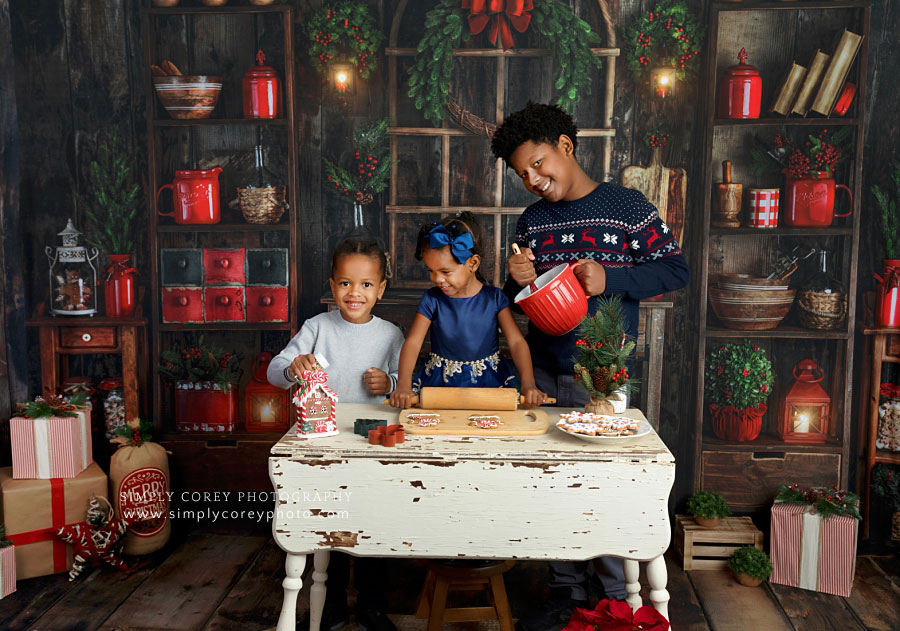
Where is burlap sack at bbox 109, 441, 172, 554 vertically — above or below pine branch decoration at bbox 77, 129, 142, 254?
below

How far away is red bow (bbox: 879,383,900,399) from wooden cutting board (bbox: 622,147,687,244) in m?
1.04

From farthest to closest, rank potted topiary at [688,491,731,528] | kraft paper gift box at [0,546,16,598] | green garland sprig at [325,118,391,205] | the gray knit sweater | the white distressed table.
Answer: green garland sprig at [325,118,391,205] < potted topiary at [688,491,731,528] < kraft paper gift box at [0,546,16,598] < the gray knit sweater < the white distressed table

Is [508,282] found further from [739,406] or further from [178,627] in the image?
[178,627]

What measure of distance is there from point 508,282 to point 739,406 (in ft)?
4.44

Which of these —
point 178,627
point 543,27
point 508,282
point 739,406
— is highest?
point 543,27

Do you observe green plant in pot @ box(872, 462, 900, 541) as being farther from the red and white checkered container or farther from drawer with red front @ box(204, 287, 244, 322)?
drawer with red front @ box(204, 287, 244, 322)

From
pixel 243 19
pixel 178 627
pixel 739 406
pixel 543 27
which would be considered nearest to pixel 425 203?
pixel 543 27

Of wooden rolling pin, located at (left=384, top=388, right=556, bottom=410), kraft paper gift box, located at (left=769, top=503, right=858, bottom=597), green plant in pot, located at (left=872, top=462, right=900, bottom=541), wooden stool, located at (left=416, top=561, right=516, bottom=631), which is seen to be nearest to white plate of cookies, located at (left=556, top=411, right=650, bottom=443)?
wooden rolling pin, located at (left=384, top=388, right=556, bottom=410)

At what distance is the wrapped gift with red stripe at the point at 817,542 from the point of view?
9.45ft

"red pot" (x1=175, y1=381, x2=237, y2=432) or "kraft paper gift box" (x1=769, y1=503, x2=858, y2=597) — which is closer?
"kraft paper gift box" (x1=769, y1=503, x2=858, y2=597)

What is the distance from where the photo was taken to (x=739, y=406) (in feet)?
10.9

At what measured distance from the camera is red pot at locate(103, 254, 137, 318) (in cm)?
341

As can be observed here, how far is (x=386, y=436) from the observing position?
196 centimetres

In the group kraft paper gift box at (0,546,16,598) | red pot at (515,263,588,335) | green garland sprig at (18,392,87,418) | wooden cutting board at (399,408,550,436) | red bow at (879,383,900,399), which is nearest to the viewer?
wooden cutting board at (399,408,550,436)
